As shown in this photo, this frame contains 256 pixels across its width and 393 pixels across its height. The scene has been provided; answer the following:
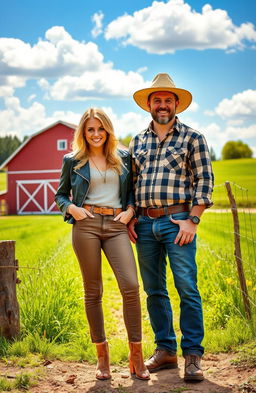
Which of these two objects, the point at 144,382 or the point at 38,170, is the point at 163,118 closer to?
the point at 144,382

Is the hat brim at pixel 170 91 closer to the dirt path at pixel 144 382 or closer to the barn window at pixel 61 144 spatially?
the dirt path at pixel 144 382

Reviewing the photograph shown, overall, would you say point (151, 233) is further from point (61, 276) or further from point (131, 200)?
point (61, 276)

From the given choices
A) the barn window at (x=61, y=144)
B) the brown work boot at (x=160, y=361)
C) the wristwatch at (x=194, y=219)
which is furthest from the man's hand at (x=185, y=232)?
the barn window at (x=61, y=144)

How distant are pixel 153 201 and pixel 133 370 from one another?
53.7 inches

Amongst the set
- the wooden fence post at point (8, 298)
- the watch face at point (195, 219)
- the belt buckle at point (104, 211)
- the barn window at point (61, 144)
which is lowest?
the wooden fence post at point (8, 298)

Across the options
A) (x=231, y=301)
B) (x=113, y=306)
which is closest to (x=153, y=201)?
(x=231, y=301)

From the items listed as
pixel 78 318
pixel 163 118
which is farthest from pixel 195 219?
pixel 78 318

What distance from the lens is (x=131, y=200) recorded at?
4328 mm

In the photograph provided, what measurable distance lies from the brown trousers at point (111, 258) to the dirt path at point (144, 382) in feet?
1.24

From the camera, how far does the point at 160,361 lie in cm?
448

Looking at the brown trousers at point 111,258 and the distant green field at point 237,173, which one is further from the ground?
the distant green field at point 237,173

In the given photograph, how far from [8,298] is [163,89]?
2406mm

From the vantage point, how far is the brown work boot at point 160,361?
4.46 meters

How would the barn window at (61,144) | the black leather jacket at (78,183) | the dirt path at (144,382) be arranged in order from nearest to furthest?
the dirt path at (144,382)
the black leather jacket at (78,183)
the barn window at (61,144)
